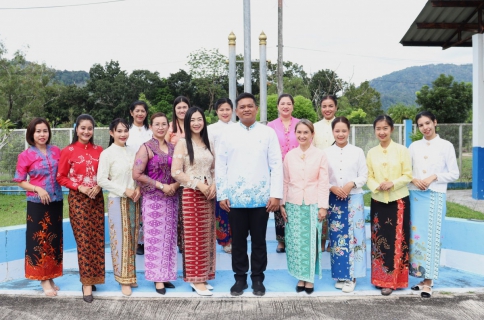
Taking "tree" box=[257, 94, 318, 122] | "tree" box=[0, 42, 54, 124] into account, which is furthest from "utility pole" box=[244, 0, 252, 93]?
"tree" box=[0, 42, 54, 124]

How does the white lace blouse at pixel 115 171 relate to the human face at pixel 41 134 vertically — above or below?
below

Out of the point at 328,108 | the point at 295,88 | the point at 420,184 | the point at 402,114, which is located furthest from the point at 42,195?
the point at 295,88

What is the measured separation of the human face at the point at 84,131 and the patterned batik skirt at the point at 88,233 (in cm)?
48

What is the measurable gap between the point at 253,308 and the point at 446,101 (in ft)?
70.7

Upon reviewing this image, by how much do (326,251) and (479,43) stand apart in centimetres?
619

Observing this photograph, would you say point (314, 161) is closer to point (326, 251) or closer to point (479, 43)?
point (326, 251)

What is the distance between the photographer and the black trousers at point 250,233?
4.08m

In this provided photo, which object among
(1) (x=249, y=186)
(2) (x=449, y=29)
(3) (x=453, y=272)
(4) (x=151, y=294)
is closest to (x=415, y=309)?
(3) (x=453, y=272)

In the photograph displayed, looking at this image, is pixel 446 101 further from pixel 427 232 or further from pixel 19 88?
pixel 19 88

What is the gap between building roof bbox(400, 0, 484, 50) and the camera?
8.73 m

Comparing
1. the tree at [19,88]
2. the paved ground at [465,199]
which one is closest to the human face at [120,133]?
the paved ground at [465,199]

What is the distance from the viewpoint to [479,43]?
8.95 meters

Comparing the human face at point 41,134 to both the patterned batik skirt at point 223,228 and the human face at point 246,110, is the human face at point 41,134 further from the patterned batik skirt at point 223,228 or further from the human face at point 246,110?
the patterned batik skirt at point 223,228

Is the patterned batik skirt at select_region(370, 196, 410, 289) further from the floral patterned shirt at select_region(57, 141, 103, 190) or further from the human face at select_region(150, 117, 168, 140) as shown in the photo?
the floral patterned shirt at select_region(57, 141, 103, 190)
